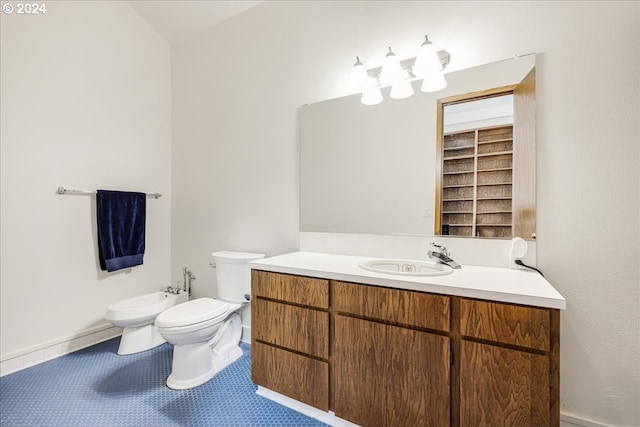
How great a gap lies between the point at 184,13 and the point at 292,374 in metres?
2.95

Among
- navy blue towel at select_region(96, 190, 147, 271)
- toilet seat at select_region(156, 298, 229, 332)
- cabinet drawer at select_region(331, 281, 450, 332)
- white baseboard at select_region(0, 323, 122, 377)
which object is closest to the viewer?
cabinet drawer at select_region(331, 281, 450, 332)

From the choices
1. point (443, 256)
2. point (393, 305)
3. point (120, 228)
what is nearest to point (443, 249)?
point (443, 256)

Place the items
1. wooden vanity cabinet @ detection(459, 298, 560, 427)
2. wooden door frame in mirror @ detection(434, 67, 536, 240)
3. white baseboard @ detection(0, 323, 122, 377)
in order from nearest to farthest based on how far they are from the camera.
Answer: wooden vanity cabinet @ detection(459, 298, 560, 427) < wooden door frame in mirror @ detection(434, 67, 536, 240) < white baseboard @ detection(0, 323, 122, 377)

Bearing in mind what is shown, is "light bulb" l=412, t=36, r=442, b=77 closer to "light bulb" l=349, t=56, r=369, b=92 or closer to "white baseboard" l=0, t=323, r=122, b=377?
"light bulb" l=349, t=56, r=369, b=92

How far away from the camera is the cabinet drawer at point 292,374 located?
1.51 metres

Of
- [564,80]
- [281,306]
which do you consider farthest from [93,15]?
[564,80]

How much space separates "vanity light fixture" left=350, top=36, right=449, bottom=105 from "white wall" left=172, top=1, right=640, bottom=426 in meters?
0.08

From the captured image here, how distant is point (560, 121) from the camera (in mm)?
1432

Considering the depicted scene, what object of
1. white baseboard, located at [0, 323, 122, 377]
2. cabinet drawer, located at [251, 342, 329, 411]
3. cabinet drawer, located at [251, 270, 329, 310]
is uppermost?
cabinet drawer, located at [251, 270, 329, 310]

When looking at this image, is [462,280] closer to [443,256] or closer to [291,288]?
[443,256]

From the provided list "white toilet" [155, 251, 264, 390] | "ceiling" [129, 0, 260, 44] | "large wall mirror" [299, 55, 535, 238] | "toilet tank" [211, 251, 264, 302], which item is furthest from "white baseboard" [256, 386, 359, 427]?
"ceiling" [129, 0, 260, 44]

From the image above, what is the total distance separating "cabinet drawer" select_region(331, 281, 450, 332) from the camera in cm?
122

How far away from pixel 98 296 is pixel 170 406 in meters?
1.32

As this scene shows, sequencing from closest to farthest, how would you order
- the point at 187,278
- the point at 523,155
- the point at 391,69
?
the point at 523,155 < the point at 391,69 < the point at 187,278
